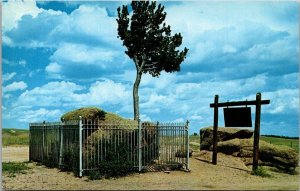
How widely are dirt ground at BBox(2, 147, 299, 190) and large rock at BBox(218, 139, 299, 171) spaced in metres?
1.49

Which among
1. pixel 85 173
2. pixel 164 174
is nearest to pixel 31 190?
pixel 85 173

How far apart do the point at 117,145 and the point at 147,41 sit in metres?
10.8

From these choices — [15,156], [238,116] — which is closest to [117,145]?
[238,116]

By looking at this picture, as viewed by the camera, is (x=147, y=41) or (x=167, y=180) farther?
(x=147, y=41)

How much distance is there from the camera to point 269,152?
2477 cm

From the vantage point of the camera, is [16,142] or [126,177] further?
[16,142]

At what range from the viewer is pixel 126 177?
18.9 meters

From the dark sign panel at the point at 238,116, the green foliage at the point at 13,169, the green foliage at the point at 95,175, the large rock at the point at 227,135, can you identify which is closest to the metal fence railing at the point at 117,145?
the green foliage at the point at 95,175

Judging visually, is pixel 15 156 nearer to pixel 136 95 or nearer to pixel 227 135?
pixel 136 95

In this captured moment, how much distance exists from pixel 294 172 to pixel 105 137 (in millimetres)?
10743

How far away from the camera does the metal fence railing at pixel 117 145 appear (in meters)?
19.4

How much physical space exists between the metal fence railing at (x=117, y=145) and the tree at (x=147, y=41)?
750cm

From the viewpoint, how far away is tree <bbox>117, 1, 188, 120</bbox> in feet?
94.1

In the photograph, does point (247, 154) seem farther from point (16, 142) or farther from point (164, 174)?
Answer: point (16, 142)
